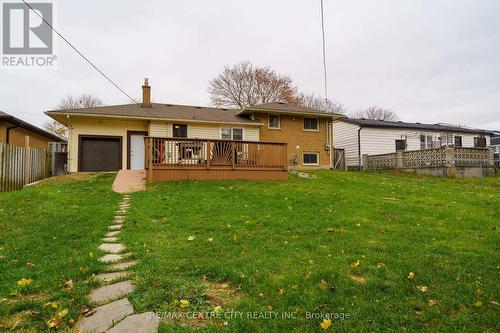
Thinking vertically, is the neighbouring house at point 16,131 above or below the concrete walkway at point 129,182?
above

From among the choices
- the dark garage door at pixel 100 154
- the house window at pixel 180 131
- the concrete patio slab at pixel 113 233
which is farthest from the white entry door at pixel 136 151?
the concrete patio slab at pixel 113 233

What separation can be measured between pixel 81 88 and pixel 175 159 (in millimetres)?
32804

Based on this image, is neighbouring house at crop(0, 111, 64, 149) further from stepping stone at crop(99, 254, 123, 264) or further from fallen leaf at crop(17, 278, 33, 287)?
fallen leaf at crop(17, 278, 33, 287)

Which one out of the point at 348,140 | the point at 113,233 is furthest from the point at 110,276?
the point at 348,140

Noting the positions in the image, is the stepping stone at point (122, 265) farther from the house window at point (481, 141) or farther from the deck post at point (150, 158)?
the house window at point (481, 141)

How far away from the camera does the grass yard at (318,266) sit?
2.40m

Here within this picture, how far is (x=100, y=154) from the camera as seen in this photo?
16.1m

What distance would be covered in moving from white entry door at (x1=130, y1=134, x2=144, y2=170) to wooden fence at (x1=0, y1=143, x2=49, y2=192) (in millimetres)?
4019

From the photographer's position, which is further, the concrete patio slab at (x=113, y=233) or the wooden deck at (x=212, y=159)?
the wooden deck at (x=212, y=159)

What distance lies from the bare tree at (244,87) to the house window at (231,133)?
15.0m

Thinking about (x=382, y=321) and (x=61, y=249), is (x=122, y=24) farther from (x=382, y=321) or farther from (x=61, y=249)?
(x=382, y=321)

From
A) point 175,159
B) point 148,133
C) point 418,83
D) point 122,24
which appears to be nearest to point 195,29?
point 122,24

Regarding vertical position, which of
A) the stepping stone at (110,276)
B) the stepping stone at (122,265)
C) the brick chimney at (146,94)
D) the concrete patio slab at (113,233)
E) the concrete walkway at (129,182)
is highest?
the brick chimney at (146,94)

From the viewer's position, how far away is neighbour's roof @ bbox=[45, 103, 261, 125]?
15492 mm
